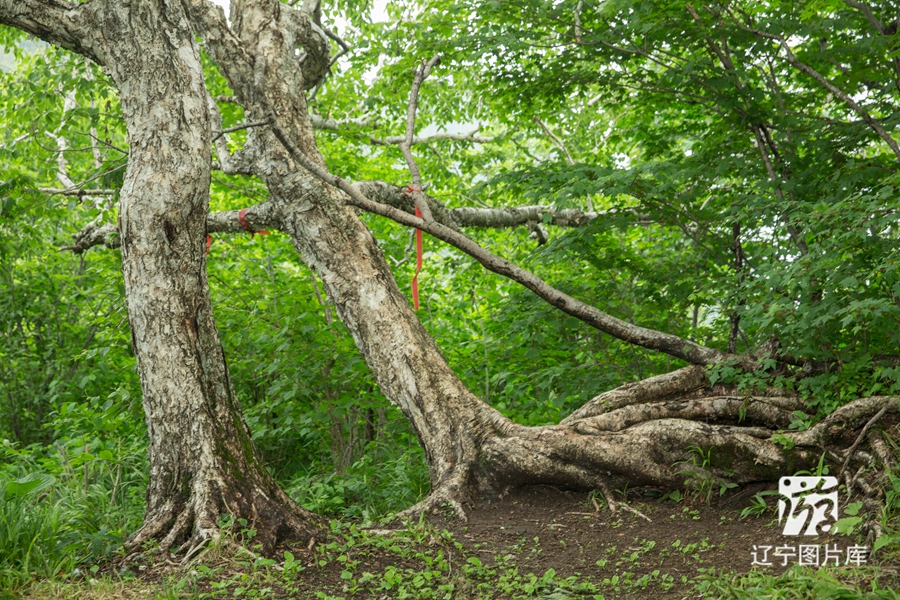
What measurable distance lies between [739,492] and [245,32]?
208 inches

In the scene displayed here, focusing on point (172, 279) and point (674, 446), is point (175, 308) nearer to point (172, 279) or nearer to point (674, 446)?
point (172, 279)

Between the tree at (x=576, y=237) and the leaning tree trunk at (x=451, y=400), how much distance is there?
2 centimetres

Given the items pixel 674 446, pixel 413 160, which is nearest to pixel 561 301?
pixel 674 446

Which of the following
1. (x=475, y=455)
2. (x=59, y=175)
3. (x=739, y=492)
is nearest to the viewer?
(x=739, y=492)

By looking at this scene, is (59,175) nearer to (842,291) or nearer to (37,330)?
(37,330)

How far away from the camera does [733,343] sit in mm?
5070

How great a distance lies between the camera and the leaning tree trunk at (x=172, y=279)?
11.2 feet

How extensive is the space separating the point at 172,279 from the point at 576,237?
307cm

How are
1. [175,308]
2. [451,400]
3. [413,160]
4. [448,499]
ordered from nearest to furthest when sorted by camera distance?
[175,308], [448,499], [451,400], [413,160]

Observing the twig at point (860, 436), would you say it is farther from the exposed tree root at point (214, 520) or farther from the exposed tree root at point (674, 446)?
the exposed tree root at point (214, 520)

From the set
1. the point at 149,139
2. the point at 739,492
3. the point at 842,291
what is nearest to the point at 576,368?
the point at 739,492

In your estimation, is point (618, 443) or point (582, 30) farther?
point (582, 30)

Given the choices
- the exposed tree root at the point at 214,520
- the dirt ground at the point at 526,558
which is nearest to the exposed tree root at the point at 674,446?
the dirt ground at the point at 526,558

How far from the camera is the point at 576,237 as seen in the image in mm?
5160
